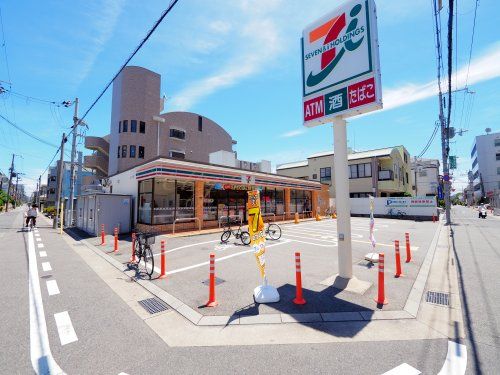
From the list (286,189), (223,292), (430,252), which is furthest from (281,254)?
(286,189)

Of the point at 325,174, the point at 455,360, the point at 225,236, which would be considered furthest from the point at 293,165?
the point at 455,360

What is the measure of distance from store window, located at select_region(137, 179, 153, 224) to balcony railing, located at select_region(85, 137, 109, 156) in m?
20.3

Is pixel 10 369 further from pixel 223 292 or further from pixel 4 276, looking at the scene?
pixel 4 276

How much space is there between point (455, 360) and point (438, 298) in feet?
9.00

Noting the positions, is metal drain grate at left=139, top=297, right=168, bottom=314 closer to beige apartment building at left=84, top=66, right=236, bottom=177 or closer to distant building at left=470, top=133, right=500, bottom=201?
beige apartment building at left=84, top=66, right=236, bottom=177

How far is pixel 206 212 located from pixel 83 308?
12396 millimetres

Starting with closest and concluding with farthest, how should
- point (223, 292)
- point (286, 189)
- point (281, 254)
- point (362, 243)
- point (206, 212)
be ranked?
1. point (223, 292)
2. point (281, 254)
3. point (362, 243)
4. point (206, 212)
5. point (286, 189)

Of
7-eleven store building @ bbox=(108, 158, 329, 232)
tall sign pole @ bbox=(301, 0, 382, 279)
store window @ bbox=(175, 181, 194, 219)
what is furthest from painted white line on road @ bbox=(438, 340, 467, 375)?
store window @ bbox=(175, 181, 194, 219)

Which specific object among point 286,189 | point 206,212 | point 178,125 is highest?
point 178,125

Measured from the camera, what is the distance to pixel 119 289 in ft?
21.2

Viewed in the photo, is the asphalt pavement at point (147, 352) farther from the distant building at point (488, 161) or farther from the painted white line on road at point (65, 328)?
the distant building at point (488, 161)

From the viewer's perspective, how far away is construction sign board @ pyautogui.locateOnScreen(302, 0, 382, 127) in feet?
21.0

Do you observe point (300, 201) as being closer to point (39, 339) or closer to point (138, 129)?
point (138, 129)

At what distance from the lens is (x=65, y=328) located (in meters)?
4.42
